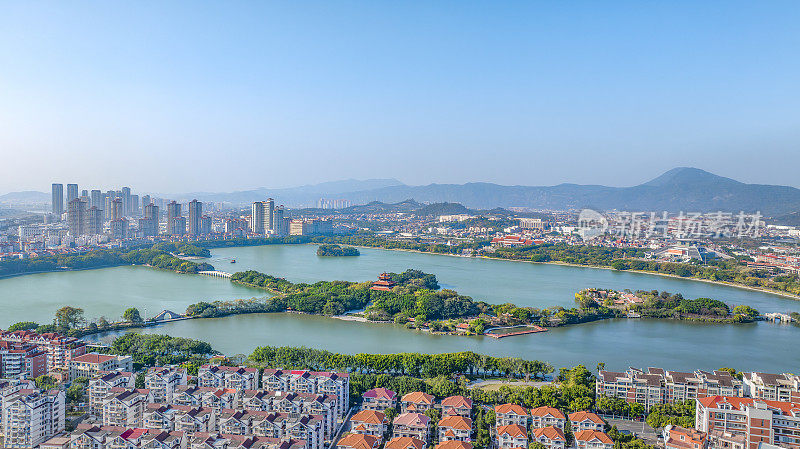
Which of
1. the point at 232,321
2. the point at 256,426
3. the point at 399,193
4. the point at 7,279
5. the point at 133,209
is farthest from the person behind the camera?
the point at 399,193

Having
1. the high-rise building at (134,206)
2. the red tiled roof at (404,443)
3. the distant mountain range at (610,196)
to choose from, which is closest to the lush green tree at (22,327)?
the red tiled roof at (404,443)

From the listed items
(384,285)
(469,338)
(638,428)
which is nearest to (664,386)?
(638,428)

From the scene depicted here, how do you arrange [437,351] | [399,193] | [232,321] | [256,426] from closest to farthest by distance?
[256,426], [437,351], [232,321], [399,193]

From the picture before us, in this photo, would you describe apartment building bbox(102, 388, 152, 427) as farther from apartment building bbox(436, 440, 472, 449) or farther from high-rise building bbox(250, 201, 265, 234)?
high-rise building bbox(250, 201, 265, 234)

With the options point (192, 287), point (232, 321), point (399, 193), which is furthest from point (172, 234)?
point (399, 193)

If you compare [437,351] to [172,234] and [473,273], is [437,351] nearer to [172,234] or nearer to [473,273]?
[473,273]

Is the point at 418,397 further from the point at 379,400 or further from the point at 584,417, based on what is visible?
the point at 584,417

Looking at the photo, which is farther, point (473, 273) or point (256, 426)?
point (473, 273)
